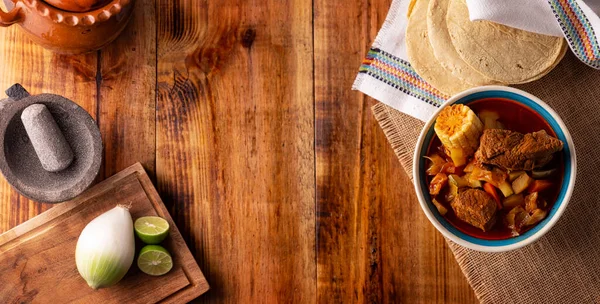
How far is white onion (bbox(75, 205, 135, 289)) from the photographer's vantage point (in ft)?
4.74

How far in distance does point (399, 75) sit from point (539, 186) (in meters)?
0.39

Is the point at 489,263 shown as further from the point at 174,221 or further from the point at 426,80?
the point at 174,221

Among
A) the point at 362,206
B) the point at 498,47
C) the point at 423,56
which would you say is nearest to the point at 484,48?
the point at 498,47

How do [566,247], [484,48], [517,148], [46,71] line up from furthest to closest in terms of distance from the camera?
[46,71] → [566,247] → [484,48] → [517,148]

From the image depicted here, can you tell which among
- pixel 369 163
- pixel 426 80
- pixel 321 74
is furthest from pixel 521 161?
pixel 321 74

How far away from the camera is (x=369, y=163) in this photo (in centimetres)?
155

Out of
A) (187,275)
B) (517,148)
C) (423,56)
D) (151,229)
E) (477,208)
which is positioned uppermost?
(423,56)

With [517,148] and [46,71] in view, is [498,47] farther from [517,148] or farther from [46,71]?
[46,71]

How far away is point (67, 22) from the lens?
1.40 metres

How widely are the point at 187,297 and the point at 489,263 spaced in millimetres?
633

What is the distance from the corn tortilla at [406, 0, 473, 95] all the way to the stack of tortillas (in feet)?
0.07

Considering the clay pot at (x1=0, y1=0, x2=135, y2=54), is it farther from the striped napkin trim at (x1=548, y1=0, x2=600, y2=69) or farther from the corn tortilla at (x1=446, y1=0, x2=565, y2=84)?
the striped napkin trim at (x1=548, y1=0, x2=600, y2=69)

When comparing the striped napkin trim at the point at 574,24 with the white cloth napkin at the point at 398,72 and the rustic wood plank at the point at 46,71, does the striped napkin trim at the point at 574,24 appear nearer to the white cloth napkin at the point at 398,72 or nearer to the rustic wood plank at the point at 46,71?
the white cloth napkin at the point at 398,72

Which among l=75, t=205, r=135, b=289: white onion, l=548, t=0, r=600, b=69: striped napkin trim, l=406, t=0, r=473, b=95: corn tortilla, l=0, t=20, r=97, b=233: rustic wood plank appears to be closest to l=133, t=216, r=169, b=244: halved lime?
l=75, t=205, r=135, b=289: white onion
